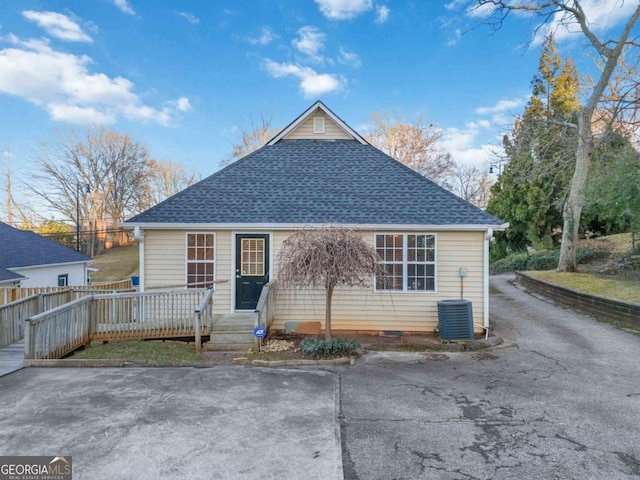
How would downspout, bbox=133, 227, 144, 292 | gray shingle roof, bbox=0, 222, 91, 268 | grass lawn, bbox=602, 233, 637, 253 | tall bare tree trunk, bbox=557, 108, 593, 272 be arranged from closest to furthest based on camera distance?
downspout, bbox=133, 227, 144, 292 < tall bare tree trunk, bbox=557, 108, 593, 272 < gray shingle roof, bbox=0, 222, 91, 268 < grass lawn, bbox=602, 233, 637, 253

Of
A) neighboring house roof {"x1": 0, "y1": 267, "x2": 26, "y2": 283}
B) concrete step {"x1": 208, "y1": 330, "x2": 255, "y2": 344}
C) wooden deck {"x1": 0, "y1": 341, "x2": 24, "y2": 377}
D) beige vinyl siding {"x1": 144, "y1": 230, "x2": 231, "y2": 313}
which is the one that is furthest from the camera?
neighboring house roof {"x1": 0, "y1": 267, "x2": 26, "y2": 283}

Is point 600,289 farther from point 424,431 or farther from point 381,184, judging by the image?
point 424,431

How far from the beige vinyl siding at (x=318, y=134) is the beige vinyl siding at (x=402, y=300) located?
3962 mm

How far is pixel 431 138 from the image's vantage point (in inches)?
1065

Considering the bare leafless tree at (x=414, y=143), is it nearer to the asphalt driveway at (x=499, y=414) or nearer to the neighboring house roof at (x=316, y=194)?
the neighboring house roof at (x=316, y=194)

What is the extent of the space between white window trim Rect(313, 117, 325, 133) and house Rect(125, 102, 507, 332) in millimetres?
2851

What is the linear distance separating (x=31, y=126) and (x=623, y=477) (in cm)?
4145

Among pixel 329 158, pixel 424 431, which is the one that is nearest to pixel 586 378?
pixel 424 431

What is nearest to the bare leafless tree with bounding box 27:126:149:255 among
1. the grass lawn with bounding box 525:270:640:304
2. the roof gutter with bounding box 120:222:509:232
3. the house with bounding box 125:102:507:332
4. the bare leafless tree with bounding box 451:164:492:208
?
the roof gutter with bounding box 120:222:509:232

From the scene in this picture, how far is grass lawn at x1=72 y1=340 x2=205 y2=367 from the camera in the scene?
6426 millimetres

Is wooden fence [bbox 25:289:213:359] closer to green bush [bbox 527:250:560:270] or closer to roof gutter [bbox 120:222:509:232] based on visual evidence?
roof gutter [bbox 120:222:509:232]

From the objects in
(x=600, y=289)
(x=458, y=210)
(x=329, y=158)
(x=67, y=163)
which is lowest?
(x=600, y=289)

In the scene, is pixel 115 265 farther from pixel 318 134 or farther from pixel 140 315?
pixel 318 134

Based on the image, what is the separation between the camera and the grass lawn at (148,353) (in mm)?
6426
